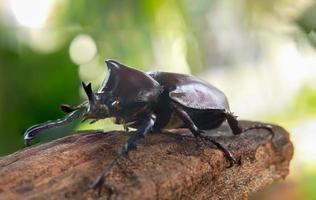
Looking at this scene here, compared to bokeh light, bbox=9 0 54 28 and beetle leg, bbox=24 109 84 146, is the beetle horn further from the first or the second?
bokeh light, bbox=9 0 54 28

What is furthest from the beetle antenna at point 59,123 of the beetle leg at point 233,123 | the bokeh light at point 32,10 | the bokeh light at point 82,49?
the bokeh light at point 32,10

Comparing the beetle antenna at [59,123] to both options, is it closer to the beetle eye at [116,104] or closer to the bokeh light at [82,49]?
the beetle eye at [116,104]

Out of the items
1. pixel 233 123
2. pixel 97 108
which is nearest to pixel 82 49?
pixel 233 123

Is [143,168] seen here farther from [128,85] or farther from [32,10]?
[32,10]

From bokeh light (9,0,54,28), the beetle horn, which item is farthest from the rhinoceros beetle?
bokeh light (9,0,54,28)

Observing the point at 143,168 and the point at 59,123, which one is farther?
the point at 59,123

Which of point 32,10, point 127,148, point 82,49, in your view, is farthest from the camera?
point 32,10
